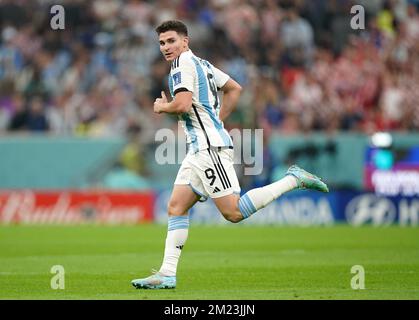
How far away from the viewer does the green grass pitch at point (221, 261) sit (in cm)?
976

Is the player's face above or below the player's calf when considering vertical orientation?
above

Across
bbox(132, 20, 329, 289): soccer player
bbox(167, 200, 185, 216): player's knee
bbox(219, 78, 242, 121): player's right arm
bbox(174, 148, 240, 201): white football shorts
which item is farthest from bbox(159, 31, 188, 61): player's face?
bbox(167, 200, 185, 216): player's knee

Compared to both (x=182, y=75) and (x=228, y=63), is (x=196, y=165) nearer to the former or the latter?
(x=182, y=75)

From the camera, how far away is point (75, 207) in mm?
22141

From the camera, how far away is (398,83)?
2342cm

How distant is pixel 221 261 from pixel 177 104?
13.3 ft

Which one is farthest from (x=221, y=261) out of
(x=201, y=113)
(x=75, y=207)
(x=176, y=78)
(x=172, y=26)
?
(x=75, y=207)

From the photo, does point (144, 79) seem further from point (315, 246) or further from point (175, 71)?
point (175, 71)

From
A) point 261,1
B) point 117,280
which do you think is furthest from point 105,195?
point 117,280

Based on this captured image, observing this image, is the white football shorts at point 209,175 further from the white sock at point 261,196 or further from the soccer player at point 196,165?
the white sock at point 261,196

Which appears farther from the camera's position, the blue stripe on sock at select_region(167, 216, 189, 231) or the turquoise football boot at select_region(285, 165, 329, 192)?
the turquoise football boot at select_region(285, 165, 329, 192)

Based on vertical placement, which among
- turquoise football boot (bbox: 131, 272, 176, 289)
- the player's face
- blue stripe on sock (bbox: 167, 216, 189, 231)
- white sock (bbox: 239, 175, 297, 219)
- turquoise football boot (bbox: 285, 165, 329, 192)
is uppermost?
the player's face

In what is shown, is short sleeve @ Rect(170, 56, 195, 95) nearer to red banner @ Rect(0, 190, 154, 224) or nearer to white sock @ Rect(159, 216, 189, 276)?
white sock @ Rect(159, 216, 189, 276)

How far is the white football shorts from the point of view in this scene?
10156 mm
